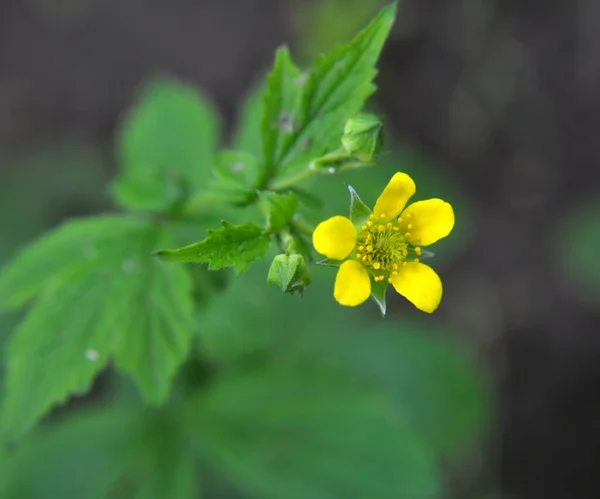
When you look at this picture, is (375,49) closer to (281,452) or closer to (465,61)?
(281,452)

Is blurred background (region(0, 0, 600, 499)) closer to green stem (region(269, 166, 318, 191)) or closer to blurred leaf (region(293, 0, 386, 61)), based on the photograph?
blurred leaf (region(293, 0, 386, 61))

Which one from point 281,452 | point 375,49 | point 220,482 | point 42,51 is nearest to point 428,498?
point 281,452

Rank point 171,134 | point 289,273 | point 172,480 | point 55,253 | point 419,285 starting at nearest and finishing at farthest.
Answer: point 289,273
point 419,285
point 55,253
point 172,480
point 171,134

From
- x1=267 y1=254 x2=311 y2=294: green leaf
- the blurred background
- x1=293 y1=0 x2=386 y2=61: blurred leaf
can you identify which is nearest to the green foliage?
x1=267 y1=254 x2=311 y2=294: green leaf

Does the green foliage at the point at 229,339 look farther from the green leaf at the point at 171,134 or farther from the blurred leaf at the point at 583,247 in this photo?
the blurred leaf at the point at 583,247

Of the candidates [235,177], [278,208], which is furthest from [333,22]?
[278,208]

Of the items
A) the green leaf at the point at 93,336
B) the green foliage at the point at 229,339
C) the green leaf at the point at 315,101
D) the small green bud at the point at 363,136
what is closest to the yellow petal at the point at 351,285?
the green foliage at the point at 229,339

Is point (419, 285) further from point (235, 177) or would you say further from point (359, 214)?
point (235, 177)
